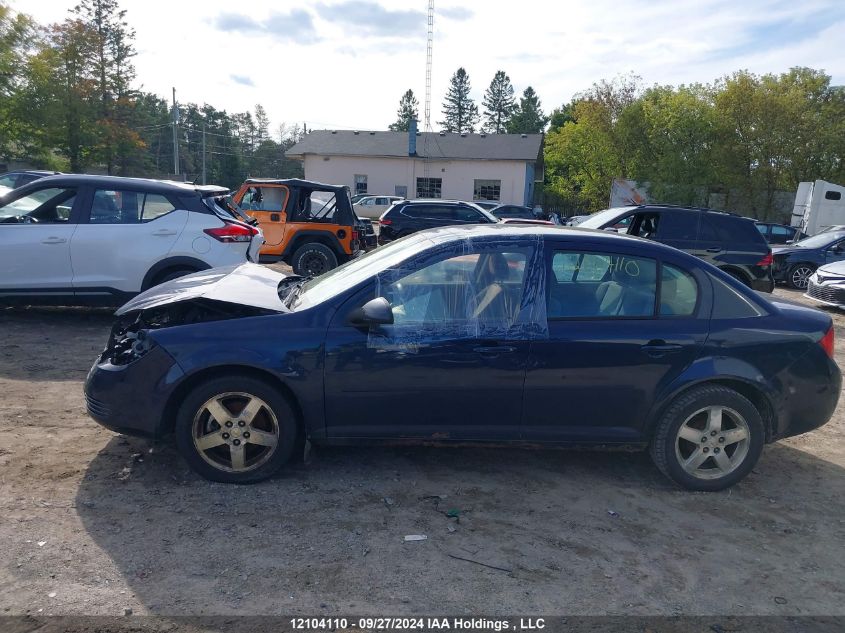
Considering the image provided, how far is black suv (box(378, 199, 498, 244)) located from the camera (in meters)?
15.6

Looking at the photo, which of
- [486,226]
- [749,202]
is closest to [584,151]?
[749,202]

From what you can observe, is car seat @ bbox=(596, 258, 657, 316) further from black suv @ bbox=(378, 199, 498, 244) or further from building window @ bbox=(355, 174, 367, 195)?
building window @ bbox=(355, 174, 367, 195)

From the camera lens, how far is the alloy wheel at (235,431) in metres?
3.93

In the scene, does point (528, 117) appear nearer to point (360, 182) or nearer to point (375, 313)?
point (360, 182)

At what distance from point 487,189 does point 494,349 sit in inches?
1540

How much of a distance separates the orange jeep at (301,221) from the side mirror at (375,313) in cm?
857

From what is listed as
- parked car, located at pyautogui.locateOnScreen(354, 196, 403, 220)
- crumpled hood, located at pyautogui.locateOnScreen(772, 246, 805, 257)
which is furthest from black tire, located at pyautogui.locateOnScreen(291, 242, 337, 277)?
parked car, located at pyautogui.locateOnScreen(354, 196, 403, 220)

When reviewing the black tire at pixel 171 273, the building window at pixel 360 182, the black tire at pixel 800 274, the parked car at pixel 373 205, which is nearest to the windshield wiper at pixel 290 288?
the black tire at pixel 171 273

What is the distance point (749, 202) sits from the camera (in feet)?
100

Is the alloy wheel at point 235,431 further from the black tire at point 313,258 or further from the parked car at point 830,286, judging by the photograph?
the parked car at point 830,286

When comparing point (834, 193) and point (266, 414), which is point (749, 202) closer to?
point (834, 193)

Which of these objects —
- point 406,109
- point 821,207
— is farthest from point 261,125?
point 821,207

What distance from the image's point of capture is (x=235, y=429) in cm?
395

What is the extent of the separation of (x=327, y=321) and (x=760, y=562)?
2.77 metres
